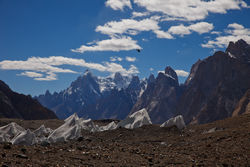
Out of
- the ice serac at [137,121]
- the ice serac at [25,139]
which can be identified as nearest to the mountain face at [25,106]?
the ice serac at [137,121]

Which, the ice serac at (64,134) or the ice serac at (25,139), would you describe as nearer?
the ice serac at (25,139)

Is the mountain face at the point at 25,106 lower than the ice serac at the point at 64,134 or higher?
higher

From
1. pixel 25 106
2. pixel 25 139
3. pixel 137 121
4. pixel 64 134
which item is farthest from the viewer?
pixel 25 106

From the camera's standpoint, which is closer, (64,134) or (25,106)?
(64,134)

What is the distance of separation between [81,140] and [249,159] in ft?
49.1

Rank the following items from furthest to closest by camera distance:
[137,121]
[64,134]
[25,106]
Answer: [25,106], [137,121], [64,134]

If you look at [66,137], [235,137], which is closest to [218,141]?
[235,137]

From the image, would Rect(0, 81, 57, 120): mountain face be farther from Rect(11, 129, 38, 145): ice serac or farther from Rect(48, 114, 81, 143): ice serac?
Rect(11, 129, 38, 145): ice serac

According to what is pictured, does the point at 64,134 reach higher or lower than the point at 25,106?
lower

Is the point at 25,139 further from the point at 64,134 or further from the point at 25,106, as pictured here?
the point at 25,106

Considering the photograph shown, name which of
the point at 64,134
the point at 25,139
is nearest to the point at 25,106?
the point at 64,134

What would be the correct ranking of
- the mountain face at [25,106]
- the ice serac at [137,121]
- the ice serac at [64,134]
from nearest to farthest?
the ice serac at [64,134] → the ice serac at [137,121] → the mountain face at [25,106]

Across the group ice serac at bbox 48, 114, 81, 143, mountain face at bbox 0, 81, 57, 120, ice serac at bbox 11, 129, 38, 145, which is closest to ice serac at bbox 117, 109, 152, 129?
ice serac at bbox 48, 114, 81, 143

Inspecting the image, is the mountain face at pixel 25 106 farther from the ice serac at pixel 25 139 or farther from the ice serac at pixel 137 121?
the ice serac at pixel 25 139
